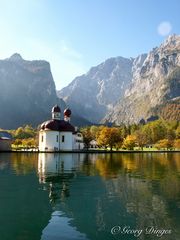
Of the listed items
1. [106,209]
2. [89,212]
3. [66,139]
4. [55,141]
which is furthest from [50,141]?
[89,212]

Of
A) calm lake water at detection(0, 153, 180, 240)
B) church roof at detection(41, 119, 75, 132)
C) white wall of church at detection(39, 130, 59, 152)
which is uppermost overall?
church roof at detection(41, 119, 75, 132)

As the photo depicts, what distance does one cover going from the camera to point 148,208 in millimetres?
24062

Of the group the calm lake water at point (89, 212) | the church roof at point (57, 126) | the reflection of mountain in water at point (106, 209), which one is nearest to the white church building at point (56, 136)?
the church roof at point (57, 126)

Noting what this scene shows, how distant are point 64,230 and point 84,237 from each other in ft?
5.33

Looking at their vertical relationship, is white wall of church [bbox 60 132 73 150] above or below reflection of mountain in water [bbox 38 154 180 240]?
above

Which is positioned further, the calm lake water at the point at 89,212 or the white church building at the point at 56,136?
the white church building at the point at 56,136

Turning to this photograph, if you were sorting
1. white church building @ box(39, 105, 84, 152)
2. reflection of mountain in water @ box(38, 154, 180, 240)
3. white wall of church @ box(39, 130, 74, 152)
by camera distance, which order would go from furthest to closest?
white church building @ box(39, 105, 84, 152) < white wall of church @ box(39, 130, 74, 152) < reflection of mountain in water @ box(38, 154, 180, 240)

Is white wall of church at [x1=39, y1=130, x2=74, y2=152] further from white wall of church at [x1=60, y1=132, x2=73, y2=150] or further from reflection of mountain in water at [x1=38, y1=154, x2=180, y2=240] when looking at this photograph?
reflection of mountain in water at [x1=38, y1=154, x2=180, y2=240]

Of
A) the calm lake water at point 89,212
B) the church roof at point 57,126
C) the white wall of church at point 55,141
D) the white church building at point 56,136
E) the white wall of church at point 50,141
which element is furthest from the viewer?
the church roof at point 57,126

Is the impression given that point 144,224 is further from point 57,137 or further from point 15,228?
point 57,137

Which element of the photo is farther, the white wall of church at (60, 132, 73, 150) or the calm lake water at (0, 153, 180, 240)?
the white wall of church at (60, 132, 73, 150)

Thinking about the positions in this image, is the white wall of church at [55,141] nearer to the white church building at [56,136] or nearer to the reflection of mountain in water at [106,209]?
the white church building at [56,136]

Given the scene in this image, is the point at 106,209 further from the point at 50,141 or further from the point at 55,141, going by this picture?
the point at 55,141

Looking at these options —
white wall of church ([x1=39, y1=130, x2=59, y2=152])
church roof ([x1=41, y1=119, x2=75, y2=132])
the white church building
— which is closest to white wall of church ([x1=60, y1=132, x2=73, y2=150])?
the white church building
